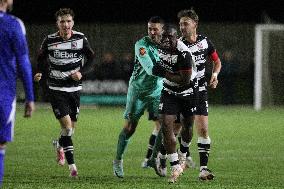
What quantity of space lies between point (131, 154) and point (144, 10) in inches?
1310

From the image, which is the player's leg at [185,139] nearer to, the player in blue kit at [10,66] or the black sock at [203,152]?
the black sock at [203,152]

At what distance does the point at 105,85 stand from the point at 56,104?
1791 cm

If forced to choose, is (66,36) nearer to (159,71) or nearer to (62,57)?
Result: (62,57)

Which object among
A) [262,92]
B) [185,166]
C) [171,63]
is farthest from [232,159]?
[262,92]

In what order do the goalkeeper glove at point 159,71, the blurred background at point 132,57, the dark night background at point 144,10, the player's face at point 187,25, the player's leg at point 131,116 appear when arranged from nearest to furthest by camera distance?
the goalkeeper glove at point 159,71
the player's face at point 187,25
the player's leg at point 131,116
the blurred background at point 132,57
the dark night background at point 144,10

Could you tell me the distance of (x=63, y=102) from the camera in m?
13.6

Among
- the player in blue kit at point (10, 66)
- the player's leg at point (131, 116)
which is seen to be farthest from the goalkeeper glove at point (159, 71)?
the player in blue kit at point (10, 66)

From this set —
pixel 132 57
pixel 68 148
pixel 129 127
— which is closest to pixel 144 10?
pixel 132 57

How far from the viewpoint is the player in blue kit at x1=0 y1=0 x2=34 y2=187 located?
372 inches

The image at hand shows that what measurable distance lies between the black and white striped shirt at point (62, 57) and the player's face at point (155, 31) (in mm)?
897

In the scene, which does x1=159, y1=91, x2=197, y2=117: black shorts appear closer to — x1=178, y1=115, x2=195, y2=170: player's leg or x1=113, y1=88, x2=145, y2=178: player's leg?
x1=178, y1=115, x2=195, y2=170: player's leg

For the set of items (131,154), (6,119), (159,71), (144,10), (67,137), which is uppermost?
(159,71)

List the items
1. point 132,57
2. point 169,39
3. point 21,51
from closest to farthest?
point 21,51 → point 169,39 → point 132,57

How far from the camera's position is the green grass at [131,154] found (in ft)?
41.0
